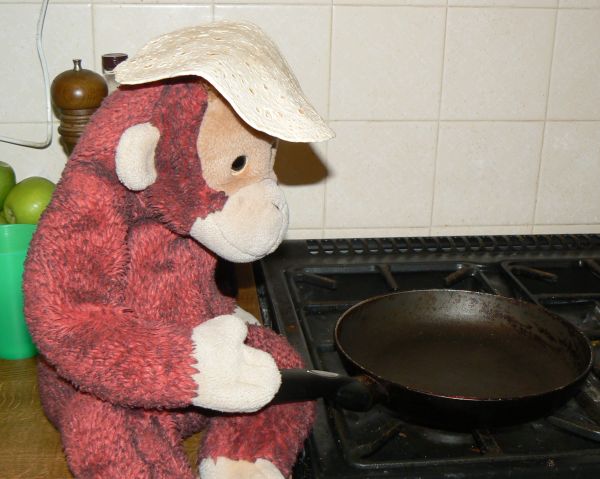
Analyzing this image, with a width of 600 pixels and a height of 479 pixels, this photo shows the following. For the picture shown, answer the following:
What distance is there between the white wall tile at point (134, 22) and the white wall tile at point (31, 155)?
125 mm

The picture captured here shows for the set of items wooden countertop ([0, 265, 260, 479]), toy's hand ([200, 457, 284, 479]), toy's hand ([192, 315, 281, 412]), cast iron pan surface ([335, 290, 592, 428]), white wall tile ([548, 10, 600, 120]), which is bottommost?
wooden countertop ([0, 265, 260, 479])

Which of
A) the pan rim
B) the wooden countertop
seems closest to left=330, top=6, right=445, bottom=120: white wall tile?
the pan rim

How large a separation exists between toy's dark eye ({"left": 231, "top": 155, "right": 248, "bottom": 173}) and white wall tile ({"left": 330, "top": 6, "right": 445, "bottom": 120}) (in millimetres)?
475

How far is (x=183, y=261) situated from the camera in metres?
0.66

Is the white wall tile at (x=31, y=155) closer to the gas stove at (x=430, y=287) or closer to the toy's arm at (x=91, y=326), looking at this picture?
the gas stove at (x=430, y=287)

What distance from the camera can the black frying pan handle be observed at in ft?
1.99

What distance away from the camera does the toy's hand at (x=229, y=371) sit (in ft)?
1.85

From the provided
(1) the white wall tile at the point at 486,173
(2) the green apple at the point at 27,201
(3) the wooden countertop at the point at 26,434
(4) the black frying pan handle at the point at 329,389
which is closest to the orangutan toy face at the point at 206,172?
(4) the black frying pan handle at the point at 329,389

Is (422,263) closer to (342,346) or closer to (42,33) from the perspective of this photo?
(342,346)

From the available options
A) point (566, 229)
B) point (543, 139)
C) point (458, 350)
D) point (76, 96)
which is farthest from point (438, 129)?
point (76, 96)

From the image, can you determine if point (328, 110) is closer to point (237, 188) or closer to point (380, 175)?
point (380, 175)

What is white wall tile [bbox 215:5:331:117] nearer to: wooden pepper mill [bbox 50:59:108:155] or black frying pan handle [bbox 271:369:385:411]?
wooden pepper mill [bbox 50:59:108:155]

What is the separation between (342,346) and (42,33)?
22.5 inches

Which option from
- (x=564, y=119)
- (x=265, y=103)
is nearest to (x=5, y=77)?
(x=265, y=103)
